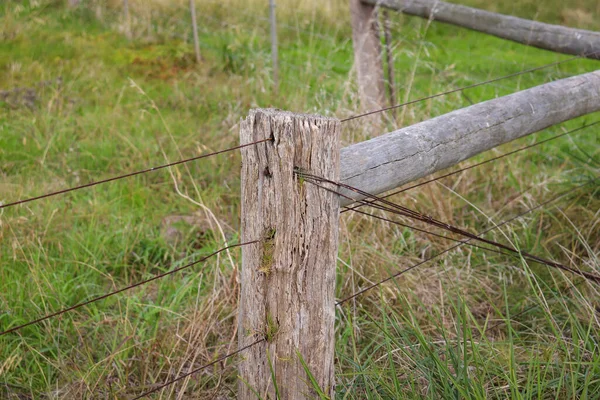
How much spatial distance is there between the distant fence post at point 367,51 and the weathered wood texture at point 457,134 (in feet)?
7.65

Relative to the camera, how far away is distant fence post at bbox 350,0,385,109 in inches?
201

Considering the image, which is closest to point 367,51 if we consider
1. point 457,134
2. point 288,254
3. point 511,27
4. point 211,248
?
point 511,27

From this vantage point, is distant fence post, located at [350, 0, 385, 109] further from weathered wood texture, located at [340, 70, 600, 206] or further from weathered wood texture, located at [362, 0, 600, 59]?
weathered wood texture, located at [340, 70, 600, 206]

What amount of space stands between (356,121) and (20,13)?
6.57 metres

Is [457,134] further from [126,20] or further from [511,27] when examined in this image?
[126,20]

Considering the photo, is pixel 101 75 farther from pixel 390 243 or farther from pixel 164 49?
pixel 390 243

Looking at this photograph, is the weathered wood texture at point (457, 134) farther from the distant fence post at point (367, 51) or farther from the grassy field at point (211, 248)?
the distant fence post at point (367, 51)

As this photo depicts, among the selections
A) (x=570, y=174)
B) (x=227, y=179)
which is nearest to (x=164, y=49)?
(x=227, y=179)

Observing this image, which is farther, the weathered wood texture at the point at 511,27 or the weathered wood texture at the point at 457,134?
the weathered wood texture at the point at 511,27

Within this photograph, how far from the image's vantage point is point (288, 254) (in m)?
1.77

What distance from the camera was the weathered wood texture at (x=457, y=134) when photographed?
1.92 m

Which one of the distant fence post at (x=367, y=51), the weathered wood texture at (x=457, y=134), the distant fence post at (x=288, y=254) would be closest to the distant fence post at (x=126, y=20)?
the distant fence post at (x=367, y=51)

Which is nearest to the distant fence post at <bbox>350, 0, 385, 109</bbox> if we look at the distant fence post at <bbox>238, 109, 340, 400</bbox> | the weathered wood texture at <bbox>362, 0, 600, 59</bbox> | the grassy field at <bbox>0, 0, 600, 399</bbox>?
the weathered wood texture at <bbox>362, 0, 600, 59</bbox>

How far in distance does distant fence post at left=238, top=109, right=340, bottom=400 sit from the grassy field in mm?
275
